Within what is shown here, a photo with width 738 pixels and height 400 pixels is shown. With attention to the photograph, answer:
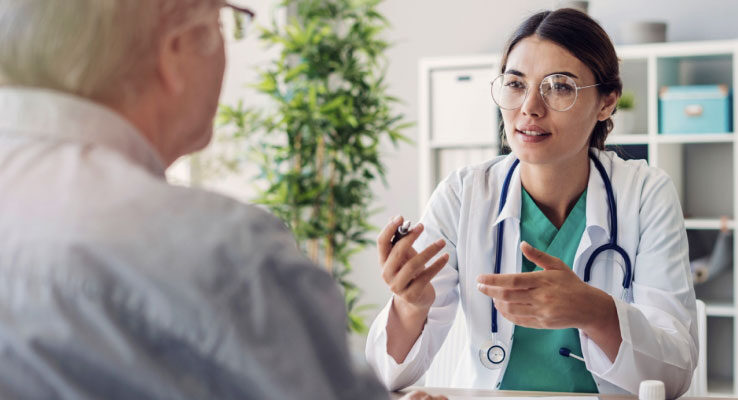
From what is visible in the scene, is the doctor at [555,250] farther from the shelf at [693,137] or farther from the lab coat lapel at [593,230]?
the shelf at [693,137]

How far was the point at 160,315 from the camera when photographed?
1.64 feet

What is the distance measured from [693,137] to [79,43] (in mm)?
3249

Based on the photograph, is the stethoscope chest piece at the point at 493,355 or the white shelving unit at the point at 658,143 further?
the white shelving unit at the point at 658,143

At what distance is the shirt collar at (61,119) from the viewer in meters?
0.58

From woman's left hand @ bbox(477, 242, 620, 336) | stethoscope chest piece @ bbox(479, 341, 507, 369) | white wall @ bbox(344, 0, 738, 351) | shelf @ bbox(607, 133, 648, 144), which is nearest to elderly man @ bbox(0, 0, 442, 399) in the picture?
woman's left hand @ bbox(477, 242, 620, 336)

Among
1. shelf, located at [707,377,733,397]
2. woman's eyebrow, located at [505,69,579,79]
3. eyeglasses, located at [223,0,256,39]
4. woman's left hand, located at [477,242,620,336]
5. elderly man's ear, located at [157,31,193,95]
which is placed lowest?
shelf, located at [707,377,733,397]

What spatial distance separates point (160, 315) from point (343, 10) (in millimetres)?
3198

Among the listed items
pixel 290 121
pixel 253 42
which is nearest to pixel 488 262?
pixel 290 121

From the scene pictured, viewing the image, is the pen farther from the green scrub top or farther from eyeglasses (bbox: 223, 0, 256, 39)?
eyeglasses (bbox: 223, 0, 256, 39)

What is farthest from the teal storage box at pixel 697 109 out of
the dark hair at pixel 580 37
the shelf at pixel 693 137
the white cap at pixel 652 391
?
the white cap at pixel 652 391

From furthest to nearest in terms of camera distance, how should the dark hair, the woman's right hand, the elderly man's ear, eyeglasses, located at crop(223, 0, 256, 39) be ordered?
the dark hair
the woman's right hand
eyeglasses, located at crop(223, 0, 256, 39)
the elderly man's ear

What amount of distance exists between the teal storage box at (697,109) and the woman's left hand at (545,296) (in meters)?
2.32

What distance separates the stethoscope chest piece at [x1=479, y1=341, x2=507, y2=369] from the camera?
1.56m

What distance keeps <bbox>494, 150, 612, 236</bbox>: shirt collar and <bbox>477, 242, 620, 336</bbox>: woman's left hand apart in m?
0.30
